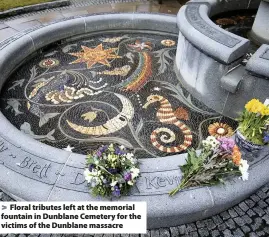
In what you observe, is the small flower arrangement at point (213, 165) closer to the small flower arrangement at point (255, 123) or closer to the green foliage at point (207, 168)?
the green foliage at point (207, 168)

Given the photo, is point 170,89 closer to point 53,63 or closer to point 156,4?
point 53,63

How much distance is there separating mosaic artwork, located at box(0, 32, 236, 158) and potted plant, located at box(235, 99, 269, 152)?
2.91ft

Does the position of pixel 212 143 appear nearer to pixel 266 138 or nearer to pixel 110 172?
pixel 266 138

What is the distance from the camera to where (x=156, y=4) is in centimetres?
840

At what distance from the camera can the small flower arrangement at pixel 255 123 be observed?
336 cm

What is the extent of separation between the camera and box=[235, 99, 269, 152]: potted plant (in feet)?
11.1

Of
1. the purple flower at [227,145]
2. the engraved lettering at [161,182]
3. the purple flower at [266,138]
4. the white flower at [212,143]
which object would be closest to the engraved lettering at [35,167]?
the engraved lettering at [161,182]

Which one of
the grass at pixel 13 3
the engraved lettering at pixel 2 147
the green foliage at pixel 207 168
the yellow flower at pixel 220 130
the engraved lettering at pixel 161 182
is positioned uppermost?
the green foliage at pixel 207 168

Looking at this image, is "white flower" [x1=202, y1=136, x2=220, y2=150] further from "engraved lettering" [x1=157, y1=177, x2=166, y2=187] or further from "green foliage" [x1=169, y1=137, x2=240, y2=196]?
"engraved lettering" [x1=157, y1=177, x2=166, y2=187]

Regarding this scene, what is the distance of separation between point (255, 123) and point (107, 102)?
253cm

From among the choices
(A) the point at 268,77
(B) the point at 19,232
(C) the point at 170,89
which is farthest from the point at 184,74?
(B) the point at 19,232

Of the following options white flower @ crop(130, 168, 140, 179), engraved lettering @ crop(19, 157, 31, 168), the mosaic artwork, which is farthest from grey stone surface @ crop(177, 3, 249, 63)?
engraved lettering @ crop(19, 157, 31, 168)

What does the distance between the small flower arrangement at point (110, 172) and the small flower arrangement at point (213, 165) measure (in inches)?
22.5

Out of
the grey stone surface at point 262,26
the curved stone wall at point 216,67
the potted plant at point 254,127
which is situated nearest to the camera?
the potted plant at point 254,127
